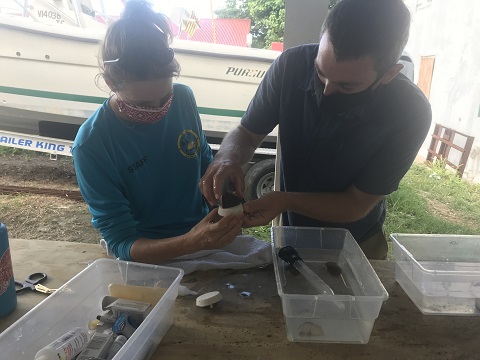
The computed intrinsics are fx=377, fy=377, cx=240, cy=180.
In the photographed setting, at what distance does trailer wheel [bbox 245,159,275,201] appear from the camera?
118 inches

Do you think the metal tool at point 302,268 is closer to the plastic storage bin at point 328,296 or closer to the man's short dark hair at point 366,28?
the plastic storage bin at point 328,296

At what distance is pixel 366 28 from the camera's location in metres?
0.93

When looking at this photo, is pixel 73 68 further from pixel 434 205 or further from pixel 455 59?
pixel 455 59

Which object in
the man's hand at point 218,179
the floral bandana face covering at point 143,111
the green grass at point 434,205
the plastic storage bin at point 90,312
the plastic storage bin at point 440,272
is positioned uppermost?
the floral bandana face covering at point 143,111

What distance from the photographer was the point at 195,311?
3.10ft

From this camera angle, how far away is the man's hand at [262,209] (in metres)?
1.11

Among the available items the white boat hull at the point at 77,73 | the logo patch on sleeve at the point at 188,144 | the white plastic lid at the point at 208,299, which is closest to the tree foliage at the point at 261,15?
the white boat hull at the point at 77,73

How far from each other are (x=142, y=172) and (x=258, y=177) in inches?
76.4

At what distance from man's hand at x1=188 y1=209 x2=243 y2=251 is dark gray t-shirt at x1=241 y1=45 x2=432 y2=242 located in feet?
1.30

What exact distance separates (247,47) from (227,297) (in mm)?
2371

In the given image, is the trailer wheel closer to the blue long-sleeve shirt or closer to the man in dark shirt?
the man in dark shirt

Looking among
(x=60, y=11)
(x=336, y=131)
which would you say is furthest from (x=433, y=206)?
(x=60, y=11)

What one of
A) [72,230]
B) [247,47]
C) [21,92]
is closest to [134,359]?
[72,230]

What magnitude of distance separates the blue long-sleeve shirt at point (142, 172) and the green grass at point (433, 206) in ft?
5.21
